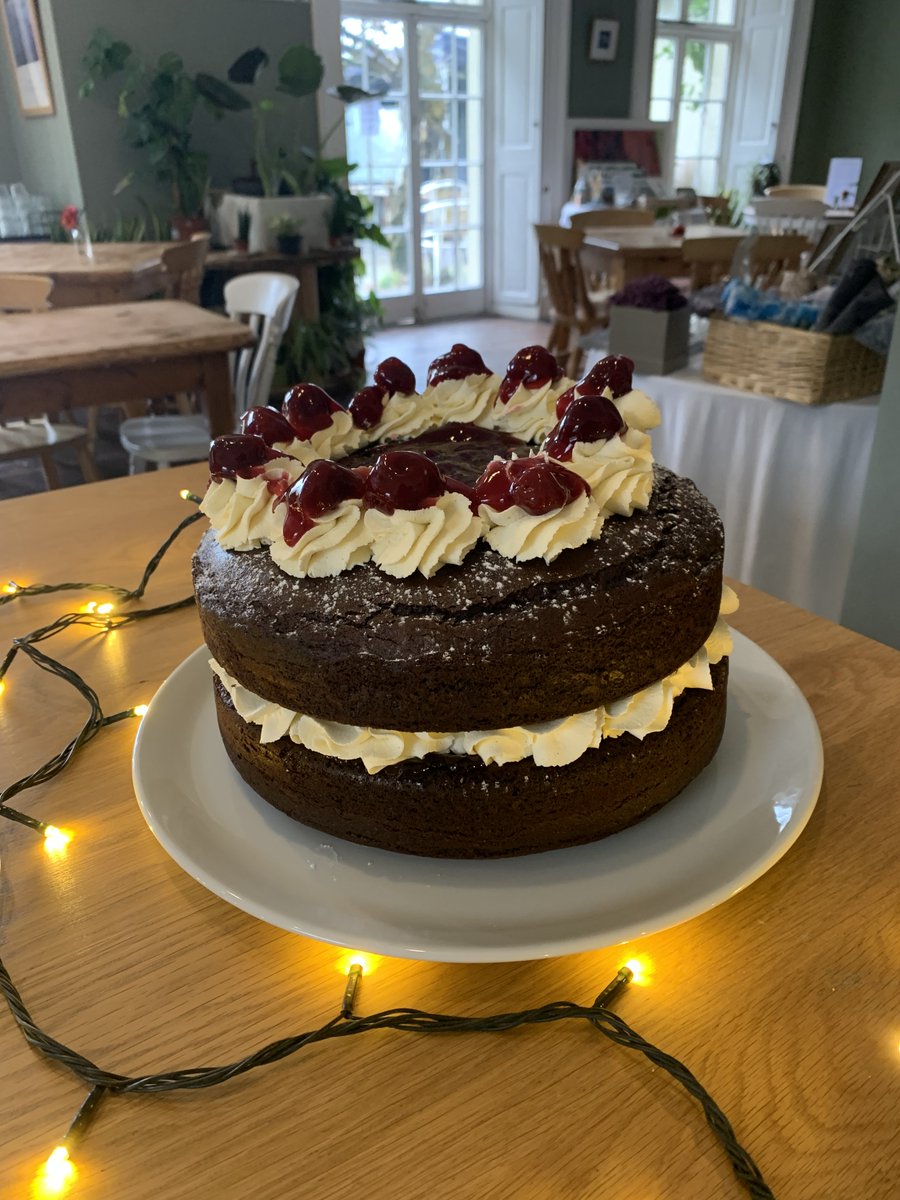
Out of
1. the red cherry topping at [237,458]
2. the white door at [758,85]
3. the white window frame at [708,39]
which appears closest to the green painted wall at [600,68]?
the white window frame at [708,39]

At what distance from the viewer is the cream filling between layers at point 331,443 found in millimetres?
1009

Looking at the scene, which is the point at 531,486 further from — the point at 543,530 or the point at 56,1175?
the point at 56,1175

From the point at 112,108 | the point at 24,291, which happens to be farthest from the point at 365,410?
the point at 112,108

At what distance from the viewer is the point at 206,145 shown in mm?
5145

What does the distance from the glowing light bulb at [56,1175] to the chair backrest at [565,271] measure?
4595 millimetres

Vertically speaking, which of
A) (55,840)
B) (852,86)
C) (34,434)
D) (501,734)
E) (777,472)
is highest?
(852,86)

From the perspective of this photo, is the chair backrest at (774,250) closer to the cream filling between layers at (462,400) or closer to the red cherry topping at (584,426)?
the cream filling between layers at (462,400)

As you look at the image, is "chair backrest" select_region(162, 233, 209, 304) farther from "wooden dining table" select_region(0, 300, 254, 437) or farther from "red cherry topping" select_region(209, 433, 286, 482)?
"red cherry topping" select_region(209, 433, 286, 482)

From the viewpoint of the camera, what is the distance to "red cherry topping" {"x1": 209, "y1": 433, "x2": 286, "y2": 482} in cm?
86

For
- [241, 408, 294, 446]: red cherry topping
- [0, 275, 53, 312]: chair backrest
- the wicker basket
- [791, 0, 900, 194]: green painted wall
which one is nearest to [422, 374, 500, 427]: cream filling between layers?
[241, 408, 294, 446]: red cherry topping

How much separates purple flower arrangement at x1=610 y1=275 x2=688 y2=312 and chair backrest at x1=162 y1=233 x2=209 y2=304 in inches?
85.4

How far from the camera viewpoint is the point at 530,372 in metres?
1.16

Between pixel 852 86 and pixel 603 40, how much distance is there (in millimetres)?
2663

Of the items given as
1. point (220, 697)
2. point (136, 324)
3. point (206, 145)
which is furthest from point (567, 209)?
point (220, 697)
